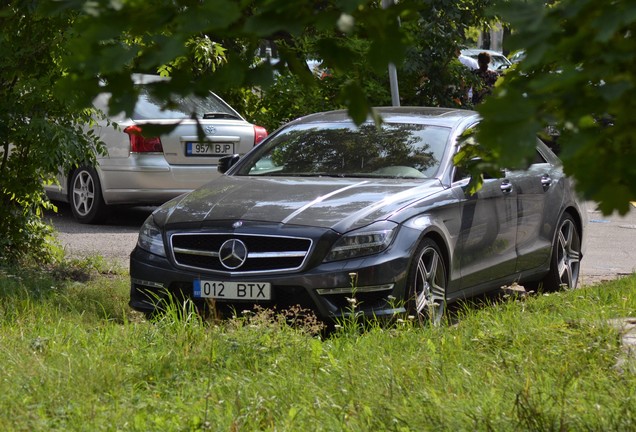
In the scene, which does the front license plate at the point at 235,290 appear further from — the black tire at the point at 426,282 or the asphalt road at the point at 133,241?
the asphalt road at the point at 133,241

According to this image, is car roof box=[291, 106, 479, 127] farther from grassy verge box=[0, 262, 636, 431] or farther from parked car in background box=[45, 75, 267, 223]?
parked car in background box=[45, 75, 267, 223]

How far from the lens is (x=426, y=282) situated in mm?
7344

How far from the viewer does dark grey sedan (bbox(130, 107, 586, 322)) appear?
6.94m

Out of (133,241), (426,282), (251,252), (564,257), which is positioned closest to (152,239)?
(251,252)

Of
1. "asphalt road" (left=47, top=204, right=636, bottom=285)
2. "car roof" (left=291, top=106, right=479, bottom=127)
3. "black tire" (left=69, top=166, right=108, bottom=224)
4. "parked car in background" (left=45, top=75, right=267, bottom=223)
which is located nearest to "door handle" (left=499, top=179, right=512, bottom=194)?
"car roof" (left=291, top=106, right=479, bottom=127)

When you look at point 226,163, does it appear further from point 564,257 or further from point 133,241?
point 133,241

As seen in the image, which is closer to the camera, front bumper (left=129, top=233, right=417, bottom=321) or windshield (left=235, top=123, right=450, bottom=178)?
front bumper (left=129, top=233, right=417, bottom=321)

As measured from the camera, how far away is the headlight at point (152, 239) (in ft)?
24.4

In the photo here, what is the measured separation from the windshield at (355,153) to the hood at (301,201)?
201 millimetres

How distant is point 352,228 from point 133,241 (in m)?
5.31

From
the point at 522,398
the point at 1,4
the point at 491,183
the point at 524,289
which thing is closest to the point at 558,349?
the point at 522,398

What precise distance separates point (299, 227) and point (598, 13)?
4.40 m

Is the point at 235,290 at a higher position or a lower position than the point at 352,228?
lower

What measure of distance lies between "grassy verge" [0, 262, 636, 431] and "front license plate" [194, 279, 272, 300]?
16.2 inches
